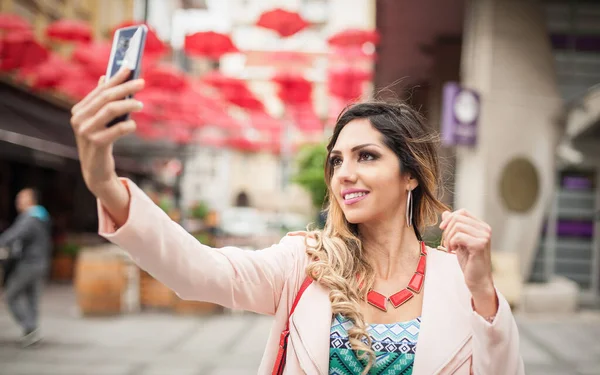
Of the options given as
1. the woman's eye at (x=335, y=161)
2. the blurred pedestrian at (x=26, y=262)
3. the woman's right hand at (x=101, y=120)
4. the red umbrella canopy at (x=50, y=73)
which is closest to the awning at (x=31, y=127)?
the red umbrella canopy at (x=50, y=73)

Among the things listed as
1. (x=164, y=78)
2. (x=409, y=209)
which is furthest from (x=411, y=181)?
(x=164, y=78)

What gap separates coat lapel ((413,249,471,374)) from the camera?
190 cm

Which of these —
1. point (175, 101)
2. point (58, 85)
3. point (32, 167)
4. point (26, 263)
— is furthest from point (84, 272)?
point (32, 167)

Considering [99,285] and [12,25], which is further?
[12,25]

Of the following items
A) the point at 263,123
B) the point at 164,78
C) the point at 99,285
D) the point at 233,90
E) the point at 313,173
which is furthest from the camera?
the point at 263,123

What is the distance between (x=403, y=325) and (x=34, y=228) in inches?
278

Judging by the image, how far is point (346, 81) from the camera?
43.4ft

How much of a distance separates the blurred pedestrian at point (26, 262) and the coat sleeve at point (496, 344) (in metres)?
7.10

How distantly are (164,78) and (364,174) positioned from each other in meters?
11.7

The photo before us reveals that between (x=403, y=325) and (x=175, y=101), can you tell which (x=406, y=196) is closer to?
(x=403, y=325)

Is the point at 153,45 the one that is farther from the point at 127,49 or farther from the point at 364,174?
the point at 127,49

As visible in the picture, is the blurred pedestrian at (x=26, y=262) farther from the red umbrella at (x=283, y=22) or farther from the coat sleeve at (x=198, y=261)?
the coat sleeve at (x=198, y=261)

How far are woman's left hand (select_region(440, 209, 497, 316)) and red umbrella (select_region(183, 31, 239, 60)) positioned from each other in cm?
1012

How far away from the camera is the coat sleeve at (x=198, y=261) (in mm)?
1475
